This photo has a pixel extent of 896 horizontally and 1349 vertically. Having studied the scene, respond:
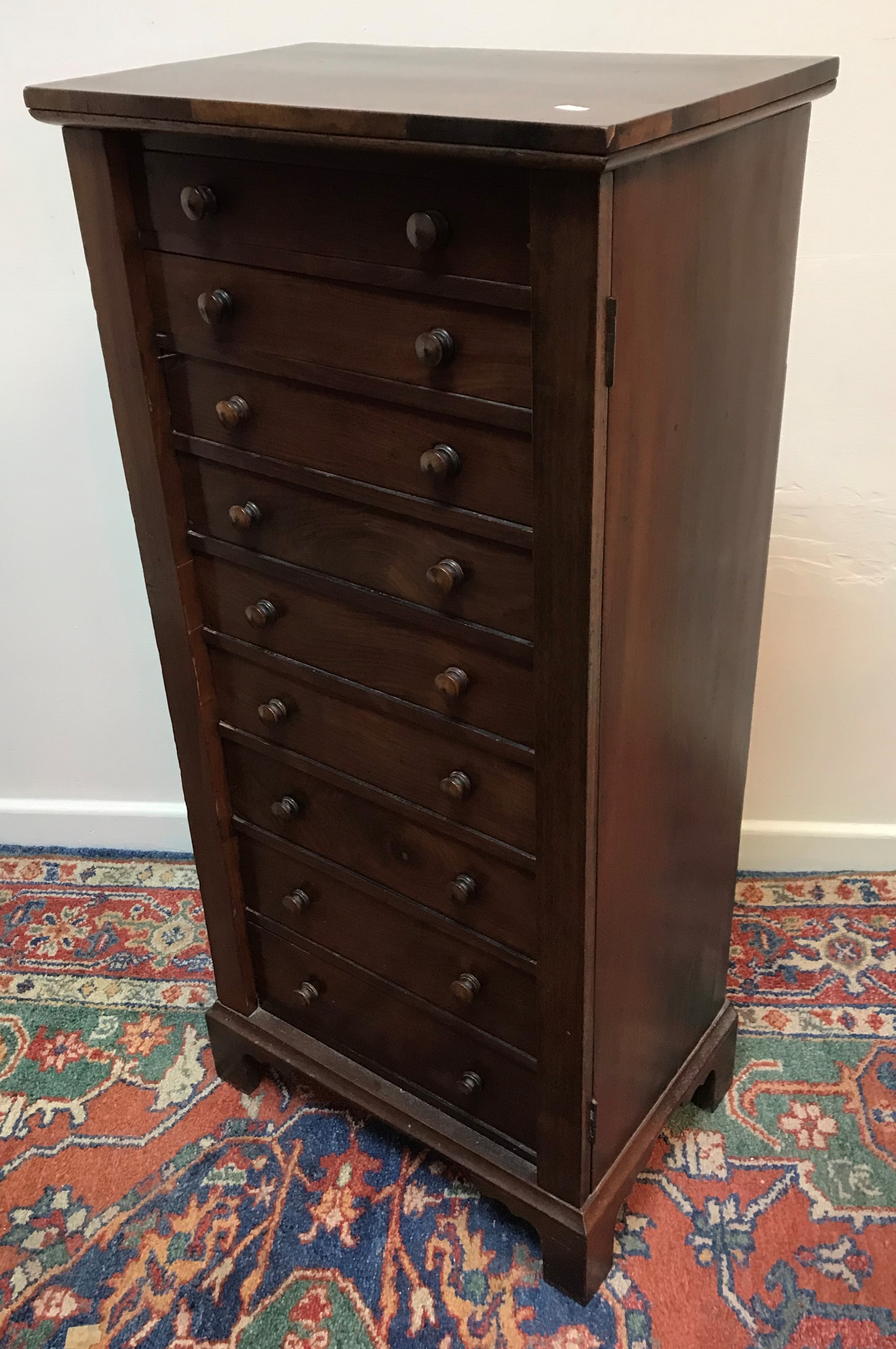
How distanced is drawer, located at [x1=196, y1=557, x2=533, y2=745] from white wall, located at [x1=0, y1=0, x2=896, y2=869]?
1.96ft

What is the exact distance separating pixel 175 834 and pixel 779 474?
3.96 feet

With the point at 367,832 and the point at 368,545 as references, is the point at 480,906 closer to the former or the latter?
the point at 367,832

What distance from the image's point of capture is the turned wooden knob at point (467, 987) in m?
1.25

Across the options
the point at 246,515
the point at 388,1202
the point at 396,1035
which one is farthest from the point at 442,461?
the point at 388,1202

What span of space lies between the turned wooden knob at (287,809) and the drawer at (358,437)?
41 centimetres

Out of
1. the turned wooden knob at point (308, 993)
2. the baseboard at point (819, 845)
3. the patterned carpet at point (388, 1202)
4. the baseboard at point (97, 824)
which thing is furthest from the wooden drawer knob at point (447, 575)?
the baseboard at point (97, 824)

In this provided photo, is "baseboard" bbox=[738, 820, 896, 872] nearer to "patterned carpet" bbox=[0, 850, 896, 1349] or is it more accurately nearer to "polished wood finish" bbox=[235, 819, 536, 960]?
"patterned carpet" bbox=[0, 850, 896, 1349]

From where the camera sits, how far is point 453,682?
3.50 feet

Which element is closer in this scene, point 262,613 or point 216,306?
point 216,306

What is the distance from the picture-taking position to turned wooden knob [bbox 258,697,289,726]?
1.26 metres

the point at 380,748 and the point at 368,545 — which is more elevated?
the point at 368,545

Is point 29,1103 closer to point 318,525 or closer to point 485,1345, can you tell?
point 485,1345

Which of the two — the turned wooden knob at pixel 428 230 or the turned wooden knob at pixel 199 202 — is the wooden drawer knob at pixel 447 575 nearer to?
the turned wooden knob at pixel 428 230

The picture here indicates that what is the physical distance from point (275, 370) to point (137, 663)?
96 centimetres
